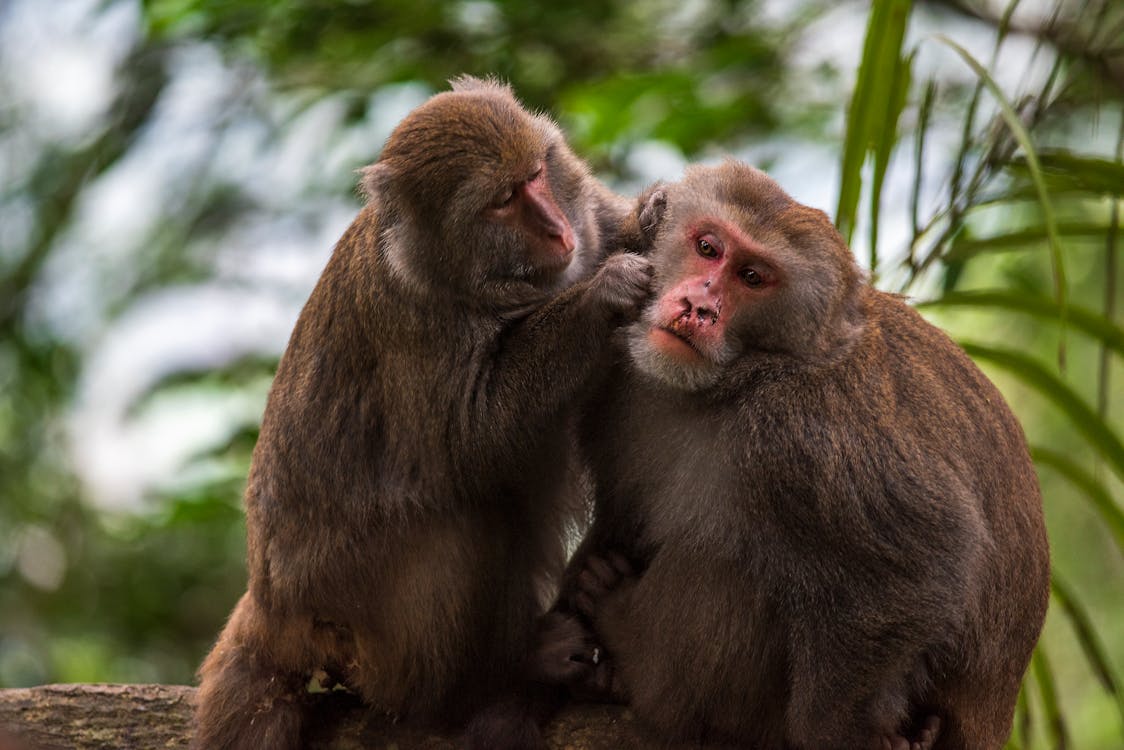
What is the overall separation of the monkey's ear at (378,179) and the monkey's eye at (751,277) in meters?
1.22

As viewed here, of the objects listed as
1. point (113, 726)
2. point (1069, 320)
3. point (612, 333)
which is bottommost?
point (113, 726)

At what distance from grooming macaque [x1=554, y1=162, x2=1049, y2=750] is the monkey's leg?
1169 millimetres

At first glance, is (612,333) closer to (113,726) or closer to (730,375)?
(730,375)

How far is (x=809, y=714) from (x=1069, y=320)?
1.69 metres

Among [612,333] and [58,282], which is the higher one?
[58,282]

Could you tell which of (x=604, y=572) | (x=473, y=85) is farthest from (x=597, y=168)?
(x=604, y=572)

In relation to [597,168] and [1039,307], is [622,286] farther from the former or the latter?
[597,168]

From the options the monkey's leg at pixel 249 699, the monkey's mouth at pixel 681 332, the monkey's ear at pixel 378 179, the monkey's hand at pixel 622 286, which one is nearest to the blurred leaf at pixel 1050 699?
the monkey's mouth at pixel 681 332

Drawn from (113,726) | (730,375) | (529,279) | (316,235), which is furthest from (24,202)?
(730,375)

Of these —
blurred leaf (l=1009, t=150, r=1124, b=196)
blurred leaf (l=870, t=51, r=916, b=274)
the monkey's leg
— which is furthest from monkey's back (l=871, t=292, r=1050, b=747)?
the monkey's leg

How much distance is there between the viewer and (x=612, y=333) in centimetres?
397

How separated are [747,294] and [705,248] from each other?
20cm

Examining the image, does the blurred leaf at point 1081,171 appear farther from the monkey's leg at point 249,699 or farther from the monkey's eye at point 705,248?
the monkey's leg at point 249,699

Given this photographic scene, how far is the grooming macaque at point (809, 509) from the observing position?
364 centimetres
